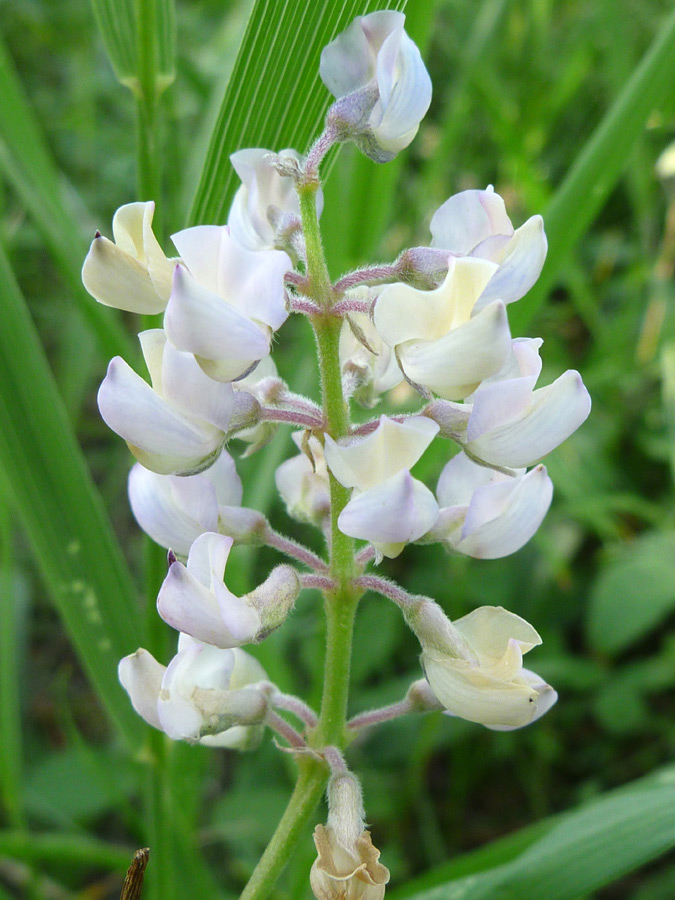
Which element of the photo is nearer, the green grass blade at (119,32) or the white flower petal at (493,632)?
the white flower petal at (493,632)

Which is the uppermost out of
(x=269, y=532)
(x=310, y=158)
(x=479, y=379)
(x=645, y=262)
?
(x=310, y=158)

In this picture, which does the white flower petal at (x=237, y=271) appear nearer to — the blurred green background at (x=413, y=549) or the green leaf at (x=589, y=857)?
the blurred green background at (x=413, y=549)

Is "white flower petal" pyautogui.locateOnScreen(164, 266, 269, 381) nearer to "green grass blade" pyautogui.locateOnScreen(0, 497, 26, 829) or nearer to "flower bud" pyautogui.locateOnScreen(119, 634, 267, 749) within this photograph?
"flower bud" pyautogui.locateOnScreen(119, 634, 267, 749)

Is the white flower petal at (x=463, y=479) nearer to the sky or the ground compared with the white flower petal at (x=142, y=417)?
nearer to the ground

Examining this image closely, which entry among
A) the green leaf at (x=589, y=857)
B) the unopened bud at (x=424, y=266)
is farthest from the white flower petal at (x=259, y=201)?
the green leaf at (x=589, y=857)

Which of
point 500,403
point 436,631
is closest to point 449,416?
point 500,403

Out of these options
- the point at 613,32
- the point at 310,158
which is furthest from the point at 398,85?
the point at 613,32

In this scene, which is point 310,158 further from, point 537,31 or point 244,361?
point 537,31
